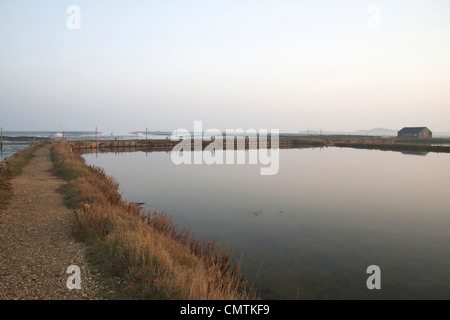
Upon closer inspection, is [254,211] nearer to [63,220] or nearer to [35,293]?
[63,220]

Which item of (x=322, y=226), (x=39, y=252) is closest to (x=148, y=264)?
(x=39, y=252)

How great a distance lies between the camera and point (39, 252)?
5.02 metres

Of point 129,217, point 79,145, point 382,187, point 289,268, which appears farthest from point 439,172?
point 79,145

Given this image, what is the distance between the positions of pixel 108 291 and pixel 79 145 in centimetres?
4205

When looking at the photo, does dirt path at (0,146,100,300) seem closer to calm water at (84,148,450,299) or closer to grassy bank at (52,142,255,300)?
grassy bank at (52,142,255,300)

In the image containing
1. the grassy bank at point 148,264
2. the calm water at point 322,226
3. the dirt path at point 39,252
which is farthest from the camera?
the calm water at point 322,226

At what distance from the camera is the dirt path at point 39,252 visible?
377 centimetres

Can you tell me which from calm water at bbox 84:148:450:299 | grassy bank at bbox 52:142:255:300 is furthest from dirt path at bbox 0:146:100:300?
calm water at bbox 84:148:450:299

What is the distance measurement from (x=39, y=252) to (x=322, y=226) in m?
7.67

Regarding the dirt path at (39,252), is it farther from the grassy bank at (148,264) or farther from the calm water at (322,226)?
the calm water at (322,226)

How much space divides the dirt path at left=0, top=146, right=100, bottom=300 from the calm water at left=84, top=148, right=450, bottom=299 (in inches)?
131

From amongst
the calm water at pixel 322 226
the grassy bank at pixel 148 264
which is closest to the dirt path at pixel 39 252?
the grassy bank at pixel 148 264

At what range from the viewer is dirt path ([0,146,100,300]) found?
3771 mm

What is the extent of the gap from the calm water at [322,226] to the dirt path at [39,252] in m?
3.32
